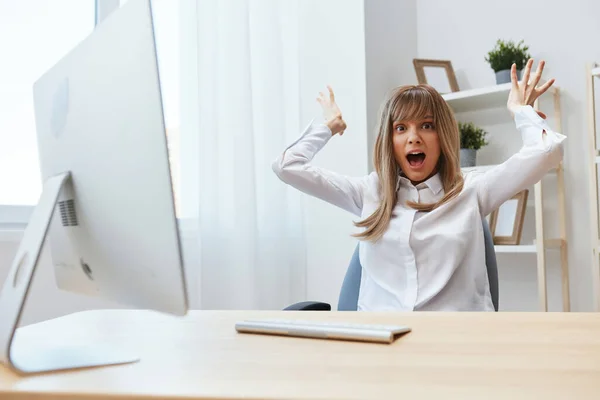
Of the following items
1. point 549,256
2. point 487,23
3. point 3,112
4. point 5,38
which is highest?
point 487,23

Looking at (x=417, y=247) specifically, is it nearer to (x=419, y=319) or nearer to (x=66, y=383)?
(x=419, y=319)

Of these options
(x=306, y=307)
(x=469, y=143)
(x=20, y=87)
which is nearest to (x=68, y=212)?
(x=306, y=307)

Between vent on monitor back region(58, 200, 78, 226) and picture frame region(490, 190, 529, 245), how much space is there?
2.01 m

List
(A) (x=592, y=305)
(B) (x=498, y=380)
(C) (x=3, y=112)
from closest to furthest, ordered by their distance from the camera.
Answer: (B) (x=498, y=380) < (C) (x=3, y=112) < (A) (x=592, y=305)

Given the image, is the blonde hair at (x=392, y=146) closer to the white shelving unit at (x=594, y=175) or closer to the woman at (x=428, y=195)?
the woman at (x=428, y=195)

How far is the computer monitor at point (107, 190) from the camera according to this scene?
66 cm

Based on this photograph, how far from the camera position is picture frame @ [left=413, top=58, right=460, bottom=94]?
2.74 m

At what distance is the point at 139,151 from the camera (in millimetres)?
680

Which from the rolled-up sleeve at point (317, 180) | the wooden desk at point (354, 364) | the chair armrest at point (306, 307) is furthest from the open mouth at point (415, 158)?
the wooden desk at point (354, 364)

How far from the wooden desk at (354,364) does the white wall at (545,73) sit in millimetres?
1710

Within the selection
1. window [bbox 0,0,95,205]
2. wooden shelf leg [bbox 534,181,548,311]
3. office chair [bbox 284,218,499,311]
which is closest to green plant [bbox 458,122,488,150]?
wooden shelf leg [bbox 534,181,548,311]

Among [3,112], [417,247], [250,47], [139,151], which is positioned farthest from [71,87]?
[250,47]

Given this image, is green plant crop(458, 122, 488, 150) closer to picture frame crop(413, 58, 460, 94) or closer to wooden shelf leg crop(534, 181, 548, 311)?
picture frame crop(413, 58, 460, 94)

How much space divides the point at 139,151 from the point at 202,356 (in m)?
0.27
